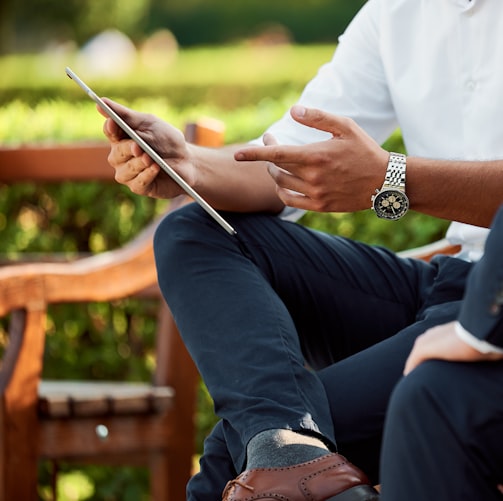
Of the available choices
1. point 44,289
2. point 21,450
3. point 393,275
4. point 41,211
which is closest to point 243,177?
point 393,275

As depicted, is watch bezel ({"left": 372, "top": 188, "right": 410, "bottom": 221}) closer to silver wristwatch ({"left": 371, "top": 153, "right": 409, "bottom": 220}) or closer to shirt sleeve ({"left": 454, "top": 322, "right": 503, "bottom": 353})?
silver wristwatch ({"left": 371, "top": 153, "right": 409, "bottom": 220})

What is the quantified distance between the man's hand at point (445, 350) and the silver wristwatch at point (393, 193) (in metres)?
0.52

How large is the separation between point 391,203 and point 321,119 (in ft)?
0.73

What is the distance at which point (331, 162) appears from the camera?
1.76 metres

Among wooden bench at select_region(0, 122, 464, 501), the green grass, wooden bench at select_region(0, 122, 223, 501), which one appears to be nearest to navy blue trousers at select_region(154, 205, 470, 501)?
wooden bench at select_region(0, 122, 464, 501)

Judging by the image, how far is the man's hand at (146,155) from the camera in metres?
1.96

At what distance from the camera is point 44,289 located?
2.63 m

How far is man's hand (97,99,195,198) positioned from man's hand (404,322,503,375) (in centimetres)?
81

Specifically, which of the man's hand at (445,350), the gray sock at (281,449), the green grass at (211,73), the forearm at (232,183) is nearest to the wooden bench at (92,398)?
the forearm at (232,183)

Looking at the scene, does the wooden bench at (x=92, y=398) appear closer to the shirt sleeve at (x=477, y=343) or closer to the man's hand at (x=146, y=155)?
the man's hand at (x=146, y=155)

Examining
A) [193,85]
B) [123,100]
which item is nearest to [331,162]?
[123,100]

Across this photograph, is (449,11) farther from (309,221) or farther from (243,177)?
(309,221)

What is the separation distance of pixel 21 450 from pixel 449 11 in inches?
57.8

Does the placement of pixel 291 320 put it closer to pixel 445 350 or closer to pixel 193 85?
pixel 445 350
